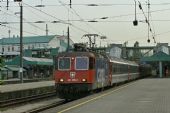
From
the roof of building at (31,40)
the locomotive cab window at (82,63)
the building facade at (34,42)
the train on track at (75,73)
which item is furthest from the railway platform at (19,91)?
the roof of building at (31,40)

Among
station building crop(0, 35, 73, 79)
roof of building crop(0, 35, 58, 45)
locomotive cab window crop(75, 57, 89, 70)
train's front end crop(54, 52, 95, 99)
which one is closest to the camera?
train's front end crop(54, 52, 95, 99)

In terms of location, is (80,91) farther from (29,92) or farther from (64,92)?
(29,92)

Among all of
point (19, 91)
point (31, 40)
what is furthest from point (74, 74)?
point (31, 40)

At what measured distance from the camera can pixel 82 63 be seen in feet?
95.8

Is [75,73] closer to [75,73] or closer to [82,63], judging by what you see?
[75,73]

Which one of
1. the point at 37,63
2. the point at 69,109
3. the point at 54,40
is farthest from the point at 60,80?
the point at 54,40

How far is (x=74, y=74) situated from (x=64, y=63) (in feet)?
3.37

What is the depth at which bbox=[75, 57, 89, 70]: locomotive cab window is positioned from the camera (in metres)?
29.1

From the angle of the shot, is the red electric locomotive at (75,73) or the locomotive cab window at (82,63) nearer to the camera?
the red electric locomotive at (75,73)

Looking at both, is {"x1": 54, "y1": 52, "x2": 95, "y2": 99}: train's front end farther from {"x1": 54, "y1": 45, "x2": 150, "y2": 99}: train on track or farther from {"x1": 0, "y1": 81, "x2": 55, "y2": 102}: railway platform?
{"x1": 0, "y1": 81, "x2": 55, "y2": 102}: railway platform

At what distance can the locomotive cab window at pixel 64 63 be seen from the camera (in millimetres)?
29266

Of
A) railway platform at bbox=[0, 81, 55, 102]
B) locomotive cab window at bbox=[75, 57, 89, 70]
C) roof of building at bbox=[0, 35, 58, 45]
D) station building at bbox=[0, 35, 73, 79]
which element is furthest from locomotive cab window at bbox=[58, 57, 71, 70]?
roof of building at bbox=[0, 35, 58, 45]

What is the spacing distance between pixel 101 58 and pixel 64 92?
5.37 meters

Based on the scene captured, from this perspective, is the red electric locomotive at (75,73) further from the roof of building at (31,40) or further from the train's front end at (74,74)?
the roof of building at (31,40)
